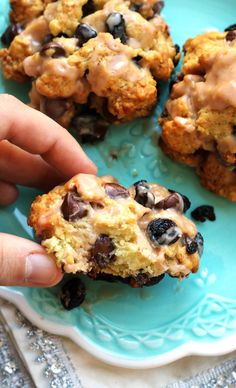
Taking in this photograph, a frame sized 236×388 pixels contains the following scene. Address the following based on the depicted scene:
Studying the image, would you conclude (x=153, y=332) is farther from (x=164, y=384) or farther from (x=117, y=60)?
(x=117, y=60)

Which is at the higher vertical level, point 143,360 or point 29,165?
point 29,165

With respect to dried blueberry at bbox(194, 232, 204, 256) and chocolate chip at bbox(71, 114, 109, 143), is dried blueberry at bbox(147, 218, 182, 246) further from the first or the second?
chocolate chip at bbox(71, 114, 109, 143)

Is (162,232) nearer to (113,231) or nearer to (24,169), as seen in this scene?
(113,231)

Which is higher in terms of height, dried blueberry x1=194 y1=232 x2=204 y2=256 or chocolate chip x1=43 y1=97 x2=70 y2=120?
chocolate chip x1=43 y1=97 x2=70 y2=120

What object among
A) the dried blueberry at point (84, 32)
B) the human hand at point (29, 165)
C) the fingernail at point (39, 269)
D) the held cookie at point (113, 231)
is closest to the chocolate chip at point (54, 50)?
the dried blueberry at point (84, 32)

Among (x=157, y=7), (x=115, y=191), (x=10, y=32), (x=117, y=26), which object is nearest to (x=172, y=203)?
(x=115, y=191)

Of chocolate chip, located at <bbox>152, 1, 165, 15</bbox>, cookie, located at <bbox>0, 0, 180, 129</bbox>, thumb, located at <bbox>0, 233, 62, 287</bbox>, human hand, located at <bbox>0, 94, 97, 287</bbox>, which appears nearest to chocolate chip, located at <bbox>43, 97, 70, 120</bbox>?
cookie, located at <bbox>0, 0, 180, 129</bbox>

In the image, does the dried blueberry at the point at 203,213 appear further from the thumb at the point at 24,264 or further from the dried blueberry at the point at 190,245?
the thumb at the point at 24,264
